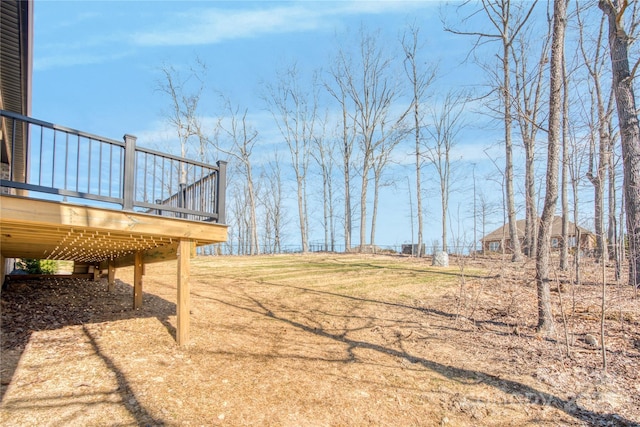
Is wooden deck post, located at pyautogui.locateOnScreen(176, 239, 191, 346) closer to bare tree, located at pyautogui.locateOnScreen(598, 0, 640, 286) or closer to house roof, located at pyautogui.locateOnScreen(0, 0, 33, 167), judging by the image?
house roof, located at pyautogui.locateOnScreen(0, 0, 33, 167)

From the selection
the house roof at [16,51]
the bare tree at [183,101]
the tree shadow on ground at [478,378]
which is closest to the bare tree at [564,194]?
the tree shadow on ground at [478,378]

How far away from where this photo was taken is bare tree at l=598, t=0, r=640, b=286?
666cm

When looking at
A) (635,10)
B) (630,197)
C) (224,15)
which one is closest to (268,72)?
(224,15)

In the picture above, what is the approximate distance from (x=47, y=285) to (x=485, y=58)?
40.3 feet

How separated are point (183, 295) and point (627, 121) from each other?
8.51m

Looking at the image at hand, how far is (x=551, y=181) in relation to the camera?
17.2ft

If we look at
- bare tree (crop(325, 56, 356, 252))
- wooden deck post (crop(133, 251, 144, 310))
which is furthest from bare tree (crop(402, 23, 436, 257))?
wooden deck post (crop(133, 251, 144, 310))

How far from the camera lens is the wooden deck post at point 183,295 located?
4523 mm

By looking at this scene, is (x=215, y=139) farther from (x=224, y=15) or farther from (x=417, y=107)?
(x=224, y=15)

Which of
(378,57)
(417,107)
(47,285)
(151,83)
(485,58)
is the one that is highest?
(378,57)

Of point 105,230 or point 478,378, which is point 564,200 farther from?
point 105,230

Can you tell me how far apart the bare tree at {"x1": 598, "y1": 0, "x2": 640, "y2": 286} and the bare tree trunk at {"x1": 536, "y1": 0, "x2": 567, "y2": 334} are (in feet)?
8.01

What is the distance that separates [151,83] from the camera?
68.3 feet

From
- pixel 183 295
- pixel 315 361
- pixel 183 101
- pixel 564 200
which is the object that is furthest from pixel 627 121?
pixel 183 101
